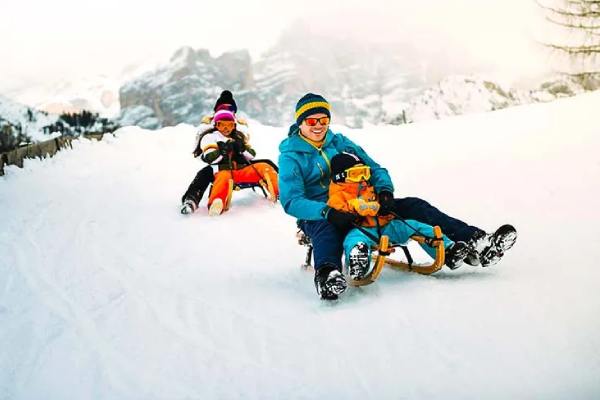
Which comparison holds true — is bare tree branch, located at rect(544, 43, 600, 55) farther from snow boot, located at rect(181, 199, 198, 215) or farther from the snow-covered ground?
snow boot, located at rect(181, 199, 198, 215)

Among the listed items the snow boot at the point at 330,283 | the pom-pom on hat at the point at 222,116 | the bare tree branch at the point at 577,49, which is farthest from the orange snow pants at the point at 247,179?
the bare tree branch at the point at 577,49

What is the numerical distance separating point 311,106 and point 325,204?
31.6 inches

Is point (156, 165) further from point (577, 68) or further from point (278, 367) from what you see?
point (577, 68)

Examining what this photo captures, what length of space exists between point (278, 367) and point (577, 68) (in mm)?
11154

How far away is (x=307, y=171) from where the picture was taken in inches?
148

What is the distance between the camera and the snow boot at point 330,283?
296 centimetres

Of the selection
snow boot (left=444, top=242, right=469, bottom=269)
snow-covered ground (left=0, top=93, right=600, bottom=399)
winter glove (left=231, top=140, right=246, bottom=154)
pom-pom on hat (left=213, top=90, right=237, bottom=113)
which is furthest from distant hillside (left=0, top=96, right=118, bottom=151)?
snow boot (left=444, top=242, right=469, bottom=269)

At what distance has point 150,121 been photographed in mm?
178625

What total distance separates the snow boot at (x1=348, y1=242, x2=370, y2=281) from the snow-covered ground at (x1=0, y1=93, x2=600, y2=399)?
Result: 0.49 ft

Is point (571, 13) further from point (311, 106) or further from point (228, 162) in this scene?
point (311, 106)

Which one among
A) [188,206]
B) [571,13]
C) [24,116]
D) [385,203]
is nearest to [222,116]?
[188,206]

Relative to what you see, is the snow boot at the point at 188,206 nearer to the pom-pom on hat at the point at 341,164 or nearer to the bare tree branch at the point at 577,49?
the pom-pom on hat at the point at 341,164

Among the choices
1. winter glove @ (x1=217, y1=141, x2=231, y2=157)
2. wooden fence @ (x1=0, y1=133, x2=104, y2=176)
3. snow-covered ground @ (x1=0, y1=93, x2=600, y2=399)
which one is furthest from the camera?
wooden fence @ (x1=0, y1=133, x2=104, y2=176)

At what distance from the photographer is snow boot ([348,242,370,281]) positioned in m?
3.05
